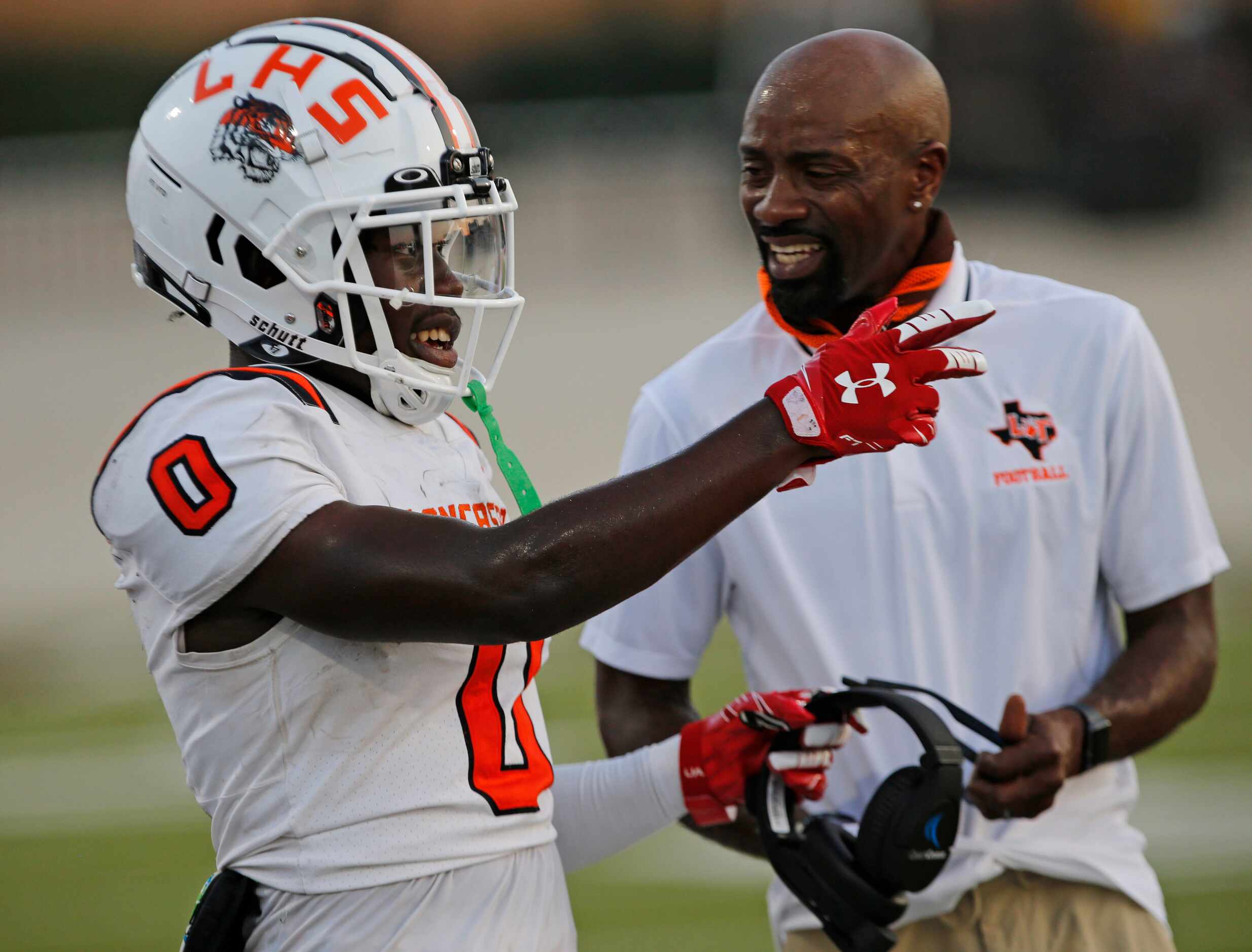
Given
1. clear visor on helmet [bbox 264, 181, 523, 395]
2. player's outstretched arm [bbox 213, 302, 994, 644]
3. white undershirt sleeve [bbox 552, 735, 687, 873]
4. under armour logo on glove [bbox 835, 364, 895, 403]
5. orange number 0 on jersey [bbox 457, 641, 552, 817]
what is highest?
clear visor on helmet [bbox 264, 181, 523, 395]

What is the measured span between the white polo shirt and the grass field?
2.01 m

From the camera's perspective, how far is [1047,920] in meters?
2.54

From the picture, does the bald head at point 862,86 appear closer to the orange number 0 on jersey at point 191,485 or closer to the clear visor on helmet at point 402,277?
the clear visor on helmet at point 402,277

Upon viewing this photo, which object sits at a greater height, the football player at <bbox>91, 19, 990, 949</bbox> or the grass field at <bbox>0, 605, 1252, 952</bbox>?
the football player at <bbox>91, 19, 990, 949</bbox>

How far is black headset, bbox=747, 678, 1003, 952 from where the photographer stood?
2322 millimetres

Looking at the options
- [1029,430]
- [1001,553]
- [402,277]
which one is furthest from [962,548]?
[402,277]

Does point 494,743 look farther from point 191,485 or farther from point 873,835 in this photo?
point 873,835

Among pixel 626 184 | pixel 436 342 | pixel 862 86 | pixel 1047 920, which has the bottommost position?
pixel 1047 920

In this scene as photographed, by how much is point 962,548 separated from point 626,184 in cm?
1293

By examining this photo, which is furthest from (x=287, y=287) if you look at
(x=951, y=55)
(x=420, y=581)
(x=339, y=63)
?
(x=951, y=55)

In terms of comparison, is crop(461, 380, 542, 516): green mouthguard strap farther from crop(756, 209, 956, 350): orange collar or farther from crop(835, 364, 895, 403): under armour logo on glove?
crop(756, 209, 956, 350): orange collar

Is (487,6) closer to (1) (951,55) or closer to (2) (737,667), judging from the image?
(1) (951,55)

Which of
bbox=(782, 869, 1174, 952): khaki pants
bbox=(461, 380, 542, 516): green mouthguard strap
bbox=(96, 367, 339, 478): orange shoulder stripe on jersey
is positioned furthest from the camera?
bbox=(782, 869, 1174, 952): khaki pants

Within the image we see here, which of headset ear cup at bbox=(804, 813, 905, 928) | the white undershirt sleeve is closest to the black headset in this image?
headset ear cup at bbox=(804, 813, 905, 928)
